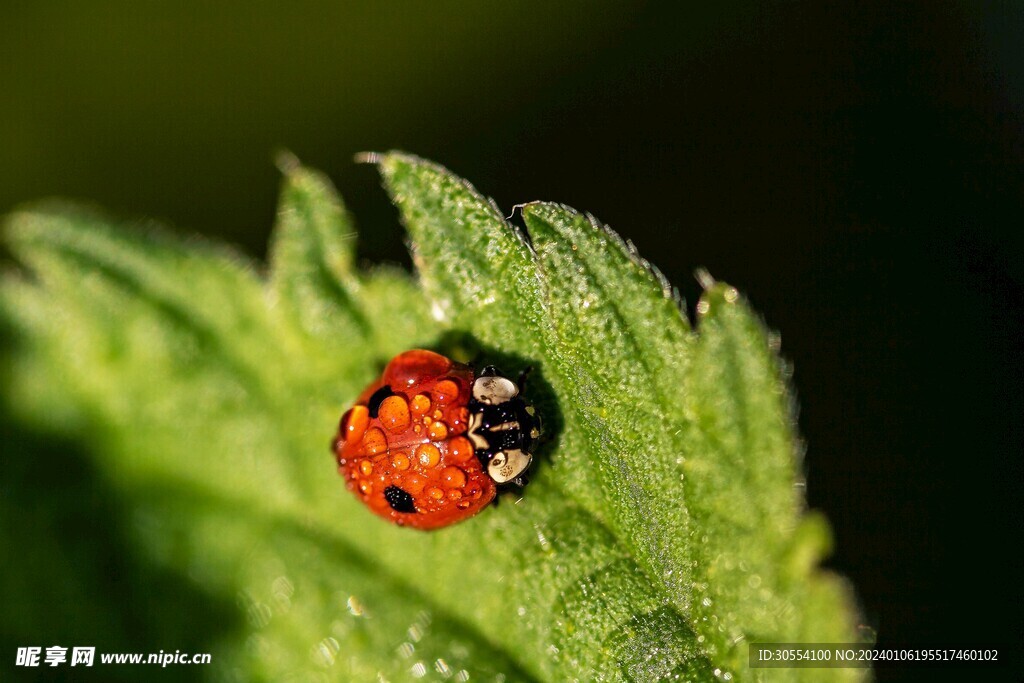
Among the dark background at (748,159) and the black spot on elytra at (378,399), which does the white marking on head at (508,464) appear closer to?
the black spot on elytra at (378,399)

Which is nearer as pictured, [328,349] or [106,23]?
[328,349]

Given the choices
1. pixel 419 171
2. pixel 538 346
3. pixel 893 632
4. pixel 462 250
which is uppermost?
pixel 419 171

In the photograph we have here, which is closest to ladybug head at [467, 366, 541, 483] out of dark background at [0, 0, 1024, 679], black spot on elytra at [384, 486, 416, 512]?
black spot on elytra at [384, 486, 416, 512]

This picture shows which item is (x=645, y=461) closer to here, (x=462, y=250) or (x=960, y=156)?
(x=462, y=250)

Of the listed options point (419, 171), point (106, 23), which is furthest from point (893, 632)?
point (106, 23)

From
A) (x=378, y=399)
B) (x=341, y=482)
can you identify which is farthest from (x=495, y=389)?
(x=341, y=482)

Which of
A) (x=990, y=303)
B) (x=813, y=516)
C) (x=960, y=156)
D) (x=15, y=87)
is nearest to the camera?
(x=813, y=516)
